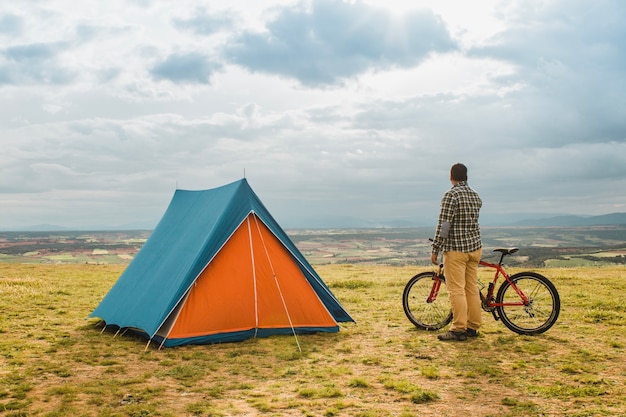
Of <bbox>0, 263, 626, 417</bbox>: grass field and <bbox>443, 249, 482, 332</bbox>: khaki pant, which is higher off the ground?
<bbox>443, 249, 482, 332</bbox>: khaki pant

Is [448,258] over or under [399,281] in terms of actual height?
over

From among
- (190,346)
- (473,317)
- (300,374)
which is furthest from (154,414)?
(473,317)

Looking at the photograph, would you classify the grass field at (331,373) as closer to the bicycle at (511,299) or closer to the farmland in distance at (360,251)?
the bicycle at (511,299)

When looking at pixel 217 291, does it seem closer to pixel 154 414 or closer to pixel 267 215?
pixel 267 215

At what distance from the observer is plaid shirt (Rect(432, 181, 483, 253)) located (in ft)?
28.0

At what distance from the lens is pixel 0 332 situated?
951 centimetres

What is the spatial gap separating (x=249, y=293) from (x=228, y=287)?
0.40 metres

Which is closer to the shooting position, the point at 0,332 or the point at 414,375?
the point at 414,375

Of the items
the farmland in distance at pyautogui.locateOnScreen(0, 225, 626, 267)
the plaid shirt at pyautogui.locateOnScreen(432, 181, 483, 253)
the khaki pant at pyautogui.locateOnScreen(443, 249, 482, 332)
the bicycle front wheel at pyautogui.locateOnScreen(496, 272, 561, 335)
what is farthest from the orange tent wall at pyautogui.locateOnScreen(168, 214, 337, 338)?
the farmland in distance at pyautogui.locateOnScreen(0, 225, 626, 267)

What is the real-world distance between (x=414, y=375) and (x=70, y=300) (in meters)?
10.6

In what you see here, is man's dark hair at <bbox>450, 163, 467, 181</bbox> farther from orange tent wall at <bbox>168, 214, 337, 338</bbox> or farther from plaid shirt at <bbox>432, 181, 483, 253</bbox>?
orange tent wall at <bbox>168, 214, 337, 338</bbox>

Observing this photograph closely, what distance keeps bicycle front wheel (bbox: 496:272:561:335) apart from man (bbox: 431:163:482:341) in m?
0.57

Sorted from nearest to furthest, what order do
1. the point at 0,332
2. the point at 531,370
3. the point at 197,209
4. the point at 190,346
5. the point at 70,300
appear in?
the point at 531,370
the point at 190,346
the point at 0,332
the point at 197,209
the point at 70,300

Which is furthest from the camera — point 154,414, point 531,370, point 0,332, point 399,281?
point 399,281
